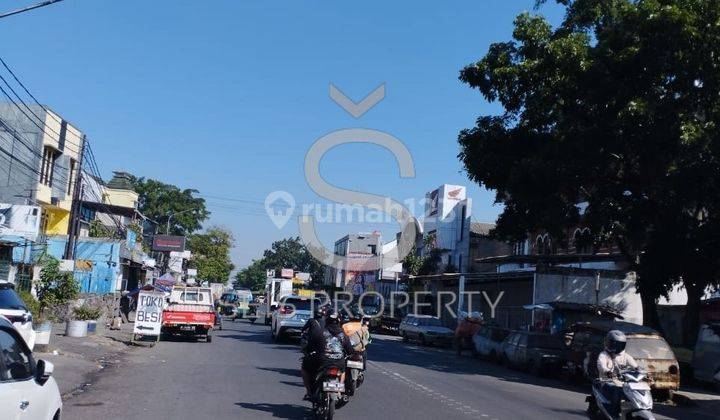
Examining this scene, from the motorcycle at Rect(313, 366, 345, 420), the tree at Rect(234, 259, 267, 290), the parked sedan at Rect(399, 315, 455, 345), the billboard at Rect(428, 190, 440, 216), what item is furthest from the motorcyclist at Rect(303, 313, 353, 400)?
the tree at Rect(234, 259, 267, 290)

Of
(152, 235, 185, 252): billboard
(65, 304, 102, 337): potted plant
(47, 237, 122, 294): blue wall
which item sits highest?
(152, 235, 185, 252): billboard

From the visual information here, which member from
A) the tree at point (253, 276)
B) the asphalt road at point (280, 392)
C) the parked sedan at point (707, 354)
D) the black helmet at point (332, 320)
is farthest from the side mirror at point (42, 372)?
Result: the tree at point (253, 276)

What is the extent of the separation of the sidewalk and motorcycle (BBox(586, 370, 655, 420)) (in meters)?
8.88

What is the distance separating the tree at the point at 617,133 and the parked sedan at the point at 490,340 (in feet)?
12.0

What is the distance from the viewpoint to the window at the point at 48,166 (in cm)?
3672

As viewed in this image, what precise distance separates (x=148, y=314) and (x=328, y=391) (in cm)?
1623

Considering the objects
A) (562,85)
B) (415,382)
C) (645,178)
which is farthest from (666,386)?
(562,85)

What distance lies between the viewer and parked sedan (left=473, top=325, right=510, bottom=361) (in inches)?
1091

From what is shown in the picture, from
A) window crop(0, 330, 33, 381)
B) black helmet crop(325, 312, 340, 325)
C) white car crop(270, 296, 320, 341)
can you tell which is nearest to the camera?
window crop(0, 330, 33, 381)

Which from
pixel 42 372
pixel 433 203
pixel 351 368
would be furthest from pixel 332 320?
pixel 433 203

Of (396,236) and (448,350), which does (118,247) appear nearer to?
(448,350)

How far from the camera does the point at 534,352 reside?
23.8 meters

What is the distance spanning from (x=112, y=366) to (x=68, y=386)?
448 cm

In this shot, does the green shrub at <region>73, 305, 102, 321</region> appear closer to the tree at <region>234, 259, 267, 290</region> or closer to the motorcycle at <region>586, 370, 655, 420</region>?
the motorcycle at <region>586, 370, 655, 420</region>
